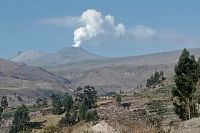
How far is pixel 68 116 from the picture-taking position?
17638cm

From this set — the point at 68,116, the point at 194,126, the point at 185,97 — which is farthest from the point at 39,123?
the point at 194,126

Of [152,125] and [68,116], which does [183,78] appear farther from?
[68,116]

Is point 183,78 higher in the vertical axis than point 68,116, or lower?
higher

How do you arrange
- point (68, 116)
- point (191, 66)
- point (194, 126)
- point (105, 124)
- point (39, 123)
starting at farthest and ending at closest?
1. point (39, 123)
2. point (68, 116)
3. point (191, 66)
4. point (194, 126)
5. point (105, 124)

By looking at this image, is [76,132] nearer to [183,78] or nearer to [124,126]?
[124,126]

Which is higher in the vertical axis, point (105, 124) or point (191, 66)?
point (191, 66)

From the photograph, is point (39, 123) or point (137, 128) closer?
point (137, 128)

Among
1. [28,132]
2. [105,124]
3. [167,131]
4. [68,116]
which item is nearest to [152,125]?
[167,131]

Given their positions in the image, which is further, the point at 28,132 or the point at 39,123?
the point at 39,123

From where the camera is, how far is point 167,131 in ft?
79.8

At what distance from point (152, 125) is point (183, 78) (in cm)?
4502

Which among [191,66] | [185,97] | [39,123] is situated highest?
[191,66]

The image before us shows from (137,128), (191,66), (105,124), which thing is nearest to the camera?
(137,128)

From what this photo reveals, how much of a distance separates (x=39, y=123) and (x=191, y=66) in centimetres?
13531
